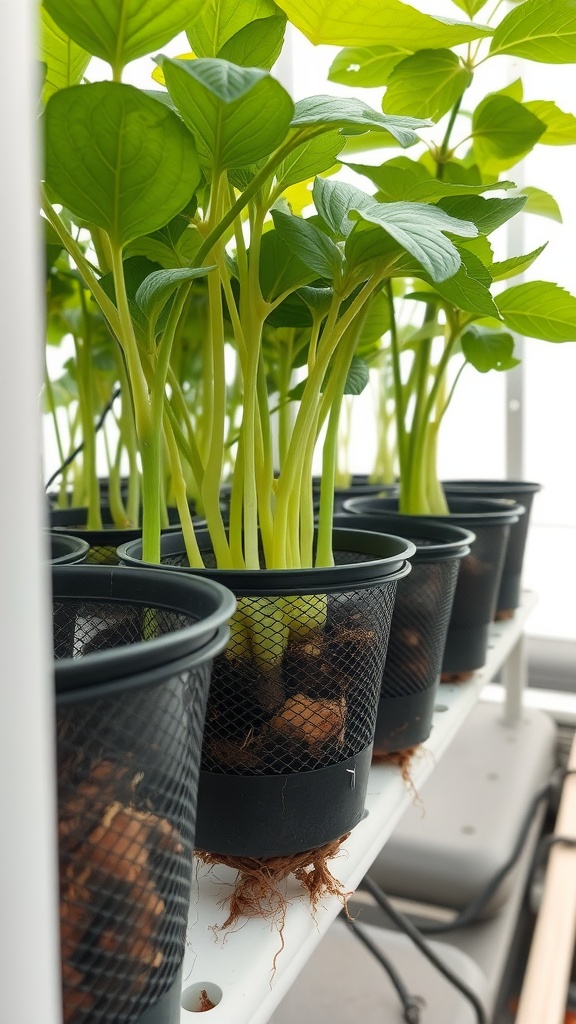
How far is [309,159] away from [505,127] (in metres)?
0.36

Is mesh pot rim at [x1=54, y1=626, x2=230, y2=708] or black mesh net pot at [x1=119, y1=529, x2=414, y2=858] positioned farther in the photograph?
black mesh net pot at [x1=119, y1=529, x2=414, y2=858]

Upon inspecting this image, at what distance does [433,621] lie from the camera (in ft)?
1.87

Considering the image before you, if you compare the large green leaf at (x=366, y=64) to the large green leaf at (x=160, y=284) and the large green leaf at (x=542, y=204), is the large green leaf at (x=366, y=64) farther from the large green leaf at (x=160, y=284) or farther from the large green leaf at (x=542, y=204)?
the large green leaf at (x=160, y=284)

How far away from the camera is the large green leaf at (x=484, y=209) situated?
46cm

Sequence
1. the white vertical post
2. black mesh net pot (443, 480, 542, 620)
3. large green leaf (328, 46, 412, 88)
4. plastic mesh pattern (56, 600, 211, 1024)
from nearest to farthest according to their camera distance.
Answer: the white vertical post → plastic mesh pattern (56, 600, 211, 1024) → large green leaf (328, 46, 412, 88) → black mesh net pot (443, 480, 542, 620)

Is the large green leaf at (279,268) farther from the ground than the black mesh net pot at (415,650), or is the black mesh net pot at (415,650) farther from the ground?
the large green leaf at (279,268)

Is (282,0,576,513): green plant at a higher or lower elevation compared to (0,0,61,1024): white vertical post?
higher

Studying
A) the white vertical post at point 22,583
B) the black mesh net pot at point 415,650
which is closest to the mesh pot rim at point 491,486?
the black mesh net pot at point 415,650

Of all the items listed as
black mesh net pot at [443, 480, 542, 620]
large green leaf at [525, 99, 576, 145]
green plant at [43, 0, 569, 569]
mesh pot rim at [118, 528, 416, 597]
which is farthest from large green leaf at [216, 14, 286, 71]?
black mesh net pot at [443, 480, 542, 620]

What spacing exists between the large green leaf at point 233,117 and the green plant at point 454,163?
7cm

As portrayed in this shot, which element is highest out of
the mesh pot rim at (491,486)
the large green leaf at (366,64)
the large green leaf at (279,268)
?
the large green leaf at (366,64)

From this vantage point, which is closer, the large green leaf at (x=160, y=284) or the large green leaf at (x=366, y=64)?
the large green leaf at (x=160, y=284)

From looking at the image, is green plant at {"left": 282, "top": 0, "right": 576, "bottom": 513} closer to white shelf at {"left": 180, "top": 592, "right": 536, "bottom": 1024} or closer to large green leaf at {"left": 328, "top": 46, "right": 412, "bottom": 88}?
large green leaf at {"left": 328, "top": 46, "right": 412, "bottom": 88}

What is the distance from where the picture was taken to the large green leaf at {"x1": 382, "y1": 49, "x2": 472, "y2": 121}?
0.64 m
